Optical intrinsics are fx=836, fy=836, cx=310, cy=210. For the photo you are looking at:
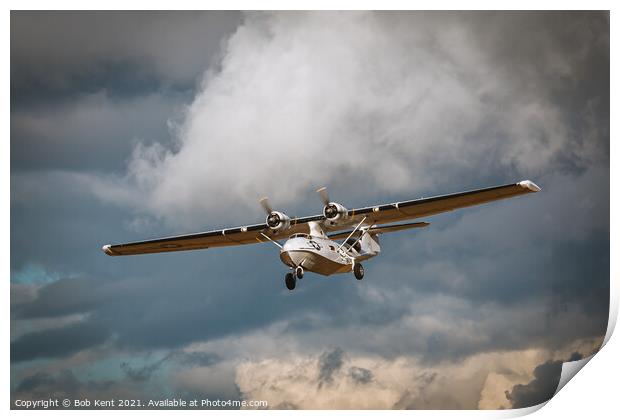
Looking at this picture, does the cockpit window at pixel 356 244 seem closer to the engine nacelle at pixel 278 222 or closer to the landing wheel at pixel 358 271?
the landing wheel at pixel 358 271

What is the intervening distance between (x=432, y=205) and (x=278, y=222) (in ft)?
13.3

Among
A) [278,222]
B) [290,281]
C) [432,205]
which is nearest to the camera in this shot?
[290,281]

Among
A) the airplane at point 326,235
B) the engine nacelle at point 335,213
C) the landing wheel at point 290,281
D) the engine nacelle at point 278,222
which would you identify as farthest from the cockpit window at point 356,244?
the landing wheel at point 290,281

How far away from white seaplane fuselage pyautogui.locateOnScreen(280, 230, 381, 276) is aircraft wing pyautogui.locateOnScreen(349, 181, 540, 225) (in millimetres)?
881

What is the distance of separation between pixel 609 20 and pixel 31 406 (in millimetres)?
15514

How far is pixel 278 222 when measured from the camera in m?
22.1

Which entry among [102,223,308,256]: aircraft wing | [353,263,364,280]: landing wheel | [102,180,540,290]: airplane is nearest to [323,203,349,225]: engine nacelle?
[102,180,540,290]: airplane

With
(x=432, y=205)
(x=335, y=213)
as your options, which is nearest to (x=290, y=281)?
(x=335, y=213)

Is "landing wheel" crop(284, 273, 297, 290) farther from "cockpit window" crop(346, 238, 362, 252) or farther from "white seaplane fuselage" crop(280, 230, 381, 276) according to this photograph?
"cockpit window" crop(346, 238, 362, 252)

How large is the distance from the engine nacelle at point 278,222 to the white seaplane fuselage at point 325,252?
99 cm

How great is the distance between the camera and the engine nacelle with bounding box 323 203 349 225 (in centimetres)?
2178

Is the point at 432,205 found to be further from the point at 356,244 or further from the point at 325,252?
the point at 325,252

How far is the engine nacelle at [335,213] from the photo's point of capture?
21.8 meters
